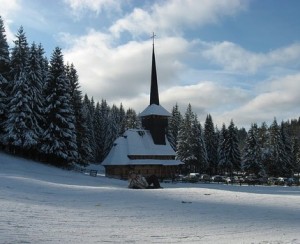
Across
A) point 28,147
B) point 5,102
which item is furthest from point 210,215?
point 5,102

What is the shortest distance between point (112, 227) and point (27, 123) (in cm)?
3705

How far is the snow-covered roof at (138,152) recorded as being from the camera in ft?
192

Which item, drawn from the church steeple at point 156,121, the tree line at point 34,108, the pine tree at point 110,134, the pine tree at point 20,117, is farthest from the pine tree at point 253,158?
the pine tree at point 20,117

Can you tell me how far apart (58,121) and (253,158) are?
38291 millimetres

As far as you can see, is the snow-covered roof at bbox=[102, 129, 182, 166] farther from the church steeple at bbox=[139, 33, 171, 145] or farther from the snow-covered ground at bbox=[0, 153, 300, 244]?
the snow-covered ground at bbox=[0, 153, 300, 244]

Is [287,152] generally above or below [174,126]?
below

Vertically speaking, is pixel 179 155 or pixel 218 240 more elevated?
pixel 179 155

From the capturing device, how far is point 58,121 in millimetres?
49875

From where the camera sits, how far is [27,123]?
47.1 metres

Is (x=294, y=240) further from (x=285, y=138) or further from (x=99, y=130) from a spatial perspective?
(x=99, y=130)

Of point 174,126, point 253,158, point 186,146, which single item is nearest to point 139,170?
point 186,146

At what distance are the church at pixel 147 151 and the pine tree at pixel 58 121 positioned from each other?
875 cm

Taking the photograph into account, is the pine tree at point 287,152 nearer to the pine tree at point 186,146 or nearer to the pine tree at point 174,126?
the pine tree at point 186,146

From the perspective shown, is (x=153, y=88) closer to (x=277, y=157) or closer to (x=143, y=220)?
(x=277, y=157)
